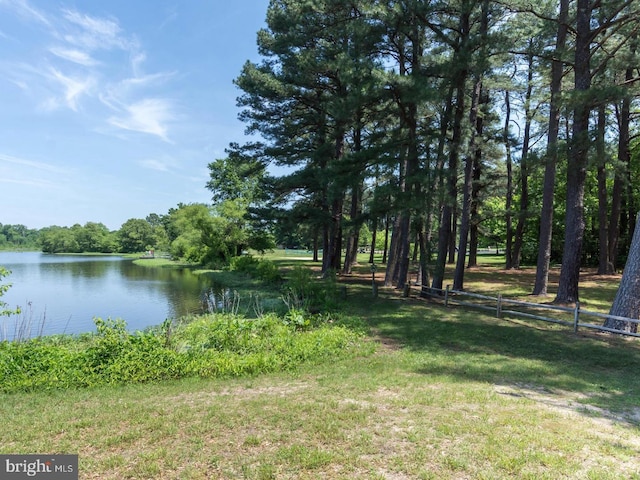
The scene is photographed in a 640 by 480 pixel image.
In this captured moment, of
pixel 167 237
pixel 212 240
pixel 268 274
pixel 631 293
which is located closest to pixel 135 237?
pixel 167 237

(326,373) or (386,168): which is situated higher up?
(386,168)

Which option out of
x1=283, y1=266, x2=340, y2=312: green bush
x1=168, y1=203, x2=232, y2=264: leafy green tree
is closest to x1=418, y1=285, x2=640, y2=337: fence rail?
x1=283, y1=266, x2=340, y2=312: green bush

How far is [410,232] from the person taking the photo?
567 inches

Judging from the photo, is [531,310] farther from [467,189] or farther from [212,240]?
[212,240]

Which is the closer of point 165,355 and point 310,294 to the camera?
point 165,355

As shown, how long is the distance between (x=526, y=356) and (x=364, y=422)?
4612 mm

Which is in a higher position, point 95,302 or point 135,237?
point 135,237

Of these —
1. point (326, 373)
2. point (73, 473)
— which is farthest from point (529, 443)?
point (73, 473)

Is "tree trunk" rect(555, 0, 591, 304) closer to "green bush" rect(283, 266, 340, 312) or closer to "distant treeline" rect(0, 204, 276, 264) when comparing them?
"green bush" rect(283, 266, 340, 312)

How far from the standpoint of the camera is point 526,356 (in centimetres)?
682

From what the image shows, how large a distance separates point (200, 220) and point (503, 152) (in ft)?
84.9

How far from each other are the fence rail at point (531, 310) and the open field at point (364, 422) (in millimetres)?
1302

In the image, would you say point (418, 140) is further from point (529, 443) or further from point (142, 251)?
point (142, 251)

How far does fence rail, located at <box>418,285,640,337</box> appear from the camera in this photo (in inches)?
307
